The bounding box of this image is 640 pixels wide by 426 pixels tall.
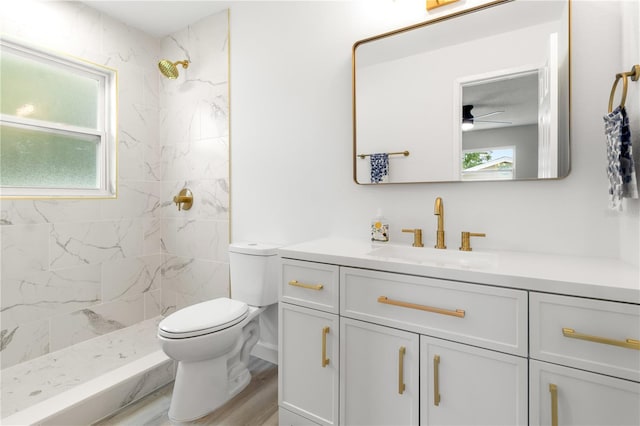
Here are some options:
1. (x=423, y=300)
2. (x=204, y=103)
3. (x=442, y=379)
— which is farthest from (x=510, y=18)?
(x=204, y=103)

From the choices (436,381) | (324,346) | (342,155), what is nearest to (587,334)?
(436,381)

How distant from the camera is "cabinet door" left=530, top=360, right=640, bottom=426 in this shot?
0.84 metres

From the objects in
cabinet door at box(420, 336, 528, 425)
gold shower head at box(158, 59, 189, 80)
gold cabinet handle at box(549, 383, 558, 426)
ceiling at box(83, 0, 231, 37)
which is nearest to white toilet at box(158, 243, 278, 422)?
cabinet door at box(420, 336, 528, 425)

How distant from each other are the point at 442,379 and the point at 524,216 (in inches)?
30.5

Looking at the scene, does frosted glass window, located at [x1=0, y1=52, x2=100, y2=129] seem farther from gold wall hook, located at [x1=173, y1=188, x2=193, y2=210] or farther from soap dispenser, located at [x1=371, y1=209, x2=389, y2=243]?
soap dispenser, located at [x1=371, y1=209, x2=389, y2=243]

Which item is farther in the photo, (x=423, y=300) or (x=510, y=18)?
(x=510, y=18)

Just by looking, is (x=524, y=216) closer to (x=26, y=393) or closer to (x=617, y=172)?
(x=617, y=172)

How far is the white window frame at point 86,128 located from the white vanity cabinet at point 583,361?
2692 mm

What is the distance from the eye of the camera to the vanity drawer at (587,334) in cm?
83

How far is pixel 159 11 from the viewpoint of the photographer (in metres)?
2.29

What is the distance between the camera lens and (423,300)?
43.6 inches

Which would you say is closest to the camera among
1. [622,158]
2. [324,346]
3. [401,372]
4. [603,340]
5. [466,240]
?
[603,340]

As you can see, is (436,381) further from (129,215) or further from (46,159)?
(46,159)

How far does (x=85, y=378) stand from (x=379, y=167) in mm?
2037
